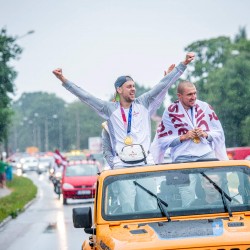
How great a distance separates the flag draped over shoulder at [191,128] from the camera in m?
9.33

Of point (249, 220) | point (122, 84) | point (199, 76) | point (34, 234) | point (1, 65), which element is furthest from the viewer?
point (199, 76)

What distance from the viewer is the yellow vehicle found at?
7.95 m

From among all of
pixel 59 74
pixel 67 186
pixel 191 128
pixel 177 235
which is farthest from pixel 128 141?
pixel 67 186

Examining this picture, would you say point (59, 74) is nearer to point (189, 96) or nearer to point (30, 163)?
point (189, 96)

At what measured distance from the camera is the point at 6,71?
4338 cm

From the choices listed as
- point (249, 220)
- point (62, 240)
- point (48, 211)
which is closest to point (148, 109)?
point (249, 220)

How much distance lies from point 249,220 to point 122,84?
2.45 m

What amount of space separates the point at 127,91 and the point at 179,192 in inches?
67.3

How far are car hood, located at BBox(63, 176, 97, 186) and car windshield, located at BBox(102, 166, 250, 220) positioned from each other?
27.2 m

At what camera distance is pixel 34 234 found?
20500mm

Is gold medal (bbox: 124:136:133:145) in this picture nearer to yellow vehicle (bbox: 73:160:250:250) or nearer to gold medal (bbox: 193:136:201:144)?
gold medal (bbox: 193:136:201:144)

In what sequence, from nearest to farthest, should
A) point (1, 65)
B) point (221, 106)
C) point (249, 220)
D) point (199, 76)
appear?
point (249, 220) < point (1, 65) < point (221, 106) < point (199, 76)

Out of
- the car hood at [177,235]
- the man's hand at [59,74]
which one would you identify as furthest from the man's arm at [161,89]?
the car hood at [177,235]

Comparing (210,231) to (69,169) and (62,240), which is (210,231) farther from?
(69,169)
